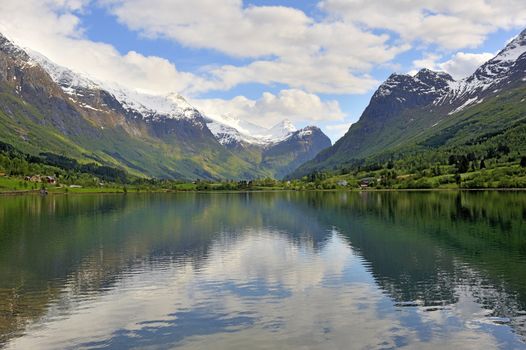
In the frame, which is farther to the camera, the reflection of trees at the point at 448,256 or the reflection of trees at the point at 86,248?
the reflection of trees at the point at 86,248

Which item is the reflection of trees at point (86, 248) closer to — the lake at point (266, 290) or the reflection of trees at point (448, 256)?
the lake at point (266, 290)

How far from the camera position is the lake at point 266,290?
35.5 m

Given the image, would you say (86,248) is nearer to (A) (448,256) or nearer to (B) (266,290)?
(B) (266,290)

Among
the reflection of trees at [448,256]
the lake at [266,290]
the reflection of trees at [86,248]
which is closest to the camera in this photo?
the lake at [266,290]

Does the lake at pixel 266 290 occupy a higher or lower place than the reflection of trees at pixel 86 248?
lower

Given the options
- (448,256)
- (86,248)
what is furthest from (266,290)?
(86,248)

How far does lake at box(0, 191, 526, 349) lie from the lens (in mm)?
35531

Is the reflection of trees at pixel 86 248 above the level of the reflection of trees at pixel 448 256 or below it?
above

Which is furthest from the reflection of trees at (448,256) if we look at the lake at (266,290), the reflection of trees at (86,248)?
the reflection of trees at (86,248)

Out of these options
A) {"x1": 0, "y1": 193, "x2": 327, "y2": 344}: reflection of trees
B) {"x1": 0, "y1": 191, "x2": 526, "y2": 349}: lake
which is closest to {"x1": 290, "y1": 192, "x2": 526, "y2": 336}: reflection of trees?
{"x1": 0, "y1": 191, "x2": 526, "y2": 349}: lake

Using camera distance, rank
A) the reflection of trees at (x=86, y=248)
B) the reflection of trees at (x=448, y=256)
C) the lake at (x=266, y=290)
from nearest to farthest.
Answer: the lake at (x=266, y=290)
the reflection of trees at (x=448, y=256)
the reflection of trees at (x=86, y=248)

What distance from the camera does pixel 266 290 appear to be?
49938 mm

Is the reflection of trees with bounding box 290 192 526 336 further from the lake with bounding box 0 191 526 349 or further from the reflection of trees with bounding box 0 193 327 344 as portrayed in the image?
the reflection of trees with bounding box 0 193 327 344

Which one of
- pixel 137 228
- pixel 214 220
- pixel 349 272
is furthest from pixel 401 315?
pixel 214 220
